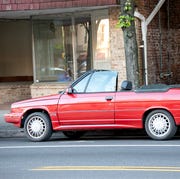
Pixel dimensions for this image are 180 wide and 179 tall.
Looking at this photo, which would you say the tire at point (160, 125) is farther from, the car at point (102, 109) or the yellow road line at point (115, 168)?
the yellow road line at point (115, 168)

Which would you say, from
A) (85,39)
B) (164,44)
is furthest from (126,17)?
(164,44)

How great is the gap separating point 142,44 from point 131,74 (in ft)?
9.34

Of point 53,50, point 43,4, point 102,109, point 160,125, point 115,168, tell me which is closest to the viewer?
point 115,168

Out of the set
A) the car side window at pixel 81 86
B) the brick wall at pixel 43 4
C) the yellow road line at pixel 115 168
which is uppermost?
the brick wall at pixel 43 4

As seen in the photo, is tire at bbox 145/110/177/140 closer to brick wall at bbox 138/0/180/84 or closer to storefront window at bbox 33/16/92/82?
brick wall at bbox 138/0/180/84

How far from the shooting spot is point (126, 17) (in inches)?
530

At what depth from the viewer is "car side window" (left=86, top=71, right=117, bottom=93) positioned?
1202 cm

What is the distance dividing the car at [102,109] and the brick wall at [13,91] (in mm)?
8264

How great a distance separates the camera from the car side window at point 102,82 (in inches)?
473

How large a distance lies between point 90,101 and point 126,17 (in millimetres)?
2815

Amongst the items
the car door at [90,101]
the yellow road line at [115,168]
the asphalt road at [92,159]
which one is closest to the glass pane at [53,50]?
the car door at [90,101]

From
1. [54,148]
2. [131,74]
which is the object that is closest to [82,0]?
[131,74]

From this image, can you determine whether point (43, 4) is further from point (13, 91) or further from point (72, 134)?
point (72, 134)

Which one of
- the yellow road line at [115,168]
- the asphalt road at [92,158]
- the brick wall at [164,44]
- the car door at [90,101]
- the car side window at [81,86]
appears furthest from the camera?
the brick wall at [164,44]
